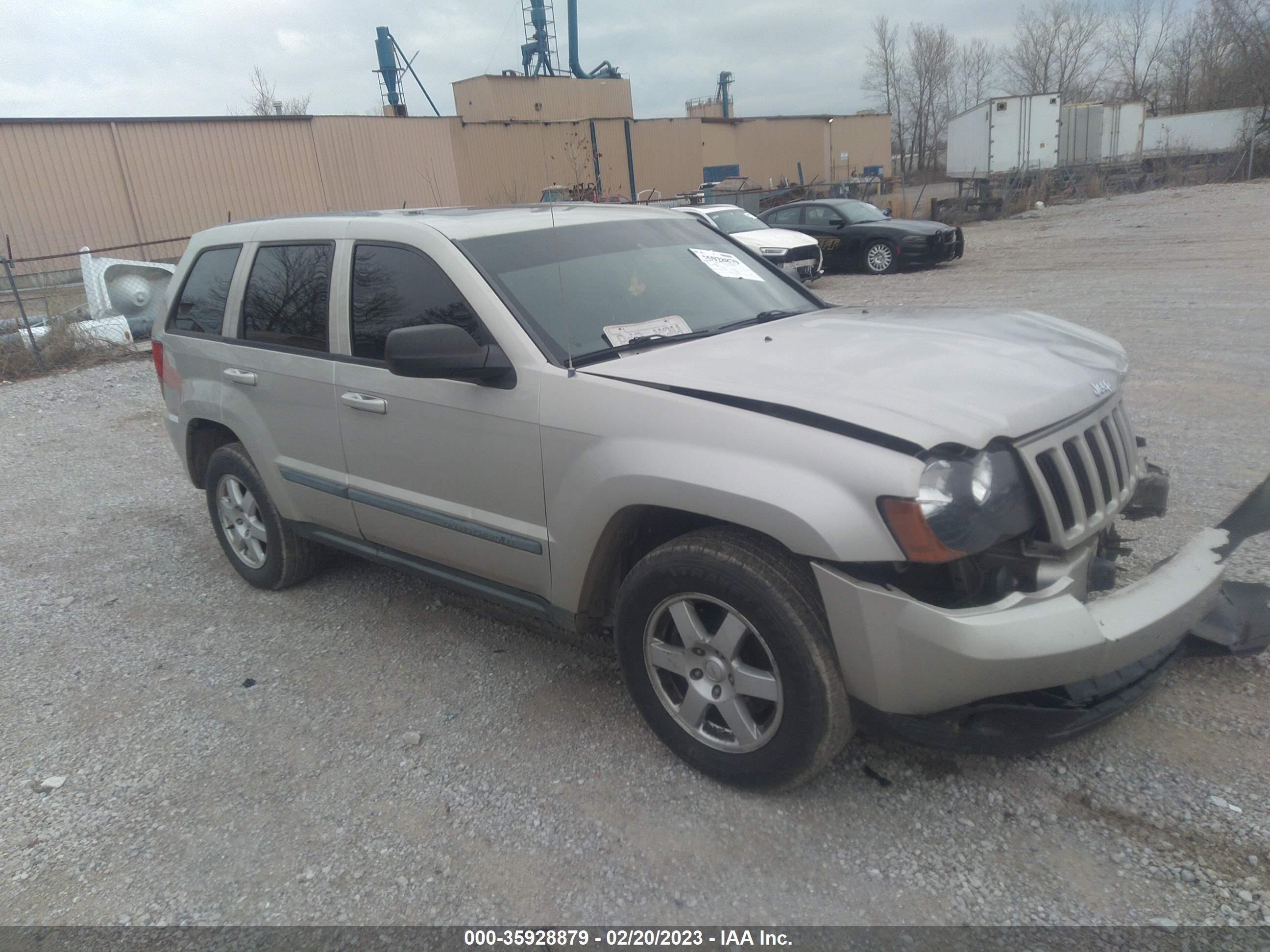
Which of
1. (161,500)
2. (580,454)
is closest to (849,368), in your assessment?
(580,454)

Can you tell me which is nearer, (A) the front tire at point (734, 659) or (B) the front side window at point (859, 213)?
(A) the front tire at point (734, 659)

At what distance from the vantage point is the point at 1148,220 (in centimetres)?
2119

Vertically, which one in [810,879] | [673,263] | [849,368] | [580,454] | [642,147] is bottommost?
[810,879]

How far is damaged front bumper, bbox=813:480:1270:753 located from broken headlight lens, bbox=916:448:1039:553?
0.18 m

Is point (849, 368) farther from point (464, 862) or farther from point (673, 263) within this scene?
point (464, 862)

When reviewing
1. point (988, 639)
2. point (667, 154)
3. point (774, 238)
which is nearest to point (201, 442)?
point (988, 639)

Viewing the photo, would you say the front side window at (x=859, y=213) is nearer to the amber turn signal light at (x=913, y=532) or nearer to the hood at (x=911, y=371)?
the hood at (x=911, y=371)

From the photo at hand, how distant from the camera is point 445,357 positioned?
114 inches

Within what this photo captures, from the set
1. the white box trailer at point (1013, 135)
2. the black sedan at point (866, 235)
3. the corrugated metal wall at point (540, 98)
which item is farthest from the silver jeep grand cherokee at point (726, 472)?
the corrugated metal wall at point (540, 98)

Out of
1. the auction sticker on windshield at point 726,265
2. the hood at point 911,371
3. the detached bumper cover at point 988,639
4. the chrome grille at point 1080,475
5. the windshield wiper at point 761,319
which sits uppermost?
the auction sticker on windshield at point 726,265

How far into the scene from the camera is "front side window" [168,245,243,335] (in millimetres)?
4359

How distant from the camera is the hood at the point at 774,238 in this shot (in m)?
15.3

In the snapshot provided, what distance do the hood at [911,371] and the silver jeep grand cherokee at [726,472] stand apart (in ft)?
0.05

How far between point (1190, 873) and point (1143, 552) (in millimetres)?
2082
